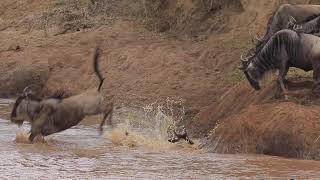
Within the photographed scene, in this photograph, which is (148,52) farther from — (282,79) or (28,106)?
(282,79)

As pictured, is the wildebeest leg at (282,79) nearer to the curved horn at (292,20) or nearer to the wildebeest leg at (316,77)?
the wildebeest leg at (316,77)

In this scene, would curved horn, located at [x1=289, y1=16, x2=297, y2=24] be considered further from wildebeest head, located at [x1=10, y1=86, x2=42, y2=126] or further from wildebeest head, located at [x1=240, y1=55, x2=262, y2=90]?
wildebeest head, located at [x1=10, y1=86, x2=42, y2=126]

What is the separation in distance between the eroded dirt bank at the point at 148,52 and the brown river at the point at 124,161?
41.5 inches

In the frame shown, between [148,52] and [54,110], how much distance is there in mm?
6187

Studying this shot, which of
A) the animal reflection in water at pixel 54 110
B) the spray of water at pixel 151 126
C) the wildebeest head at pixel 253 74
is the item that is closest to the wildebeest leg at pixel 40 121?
the animal reflection in water at pixel 54 110

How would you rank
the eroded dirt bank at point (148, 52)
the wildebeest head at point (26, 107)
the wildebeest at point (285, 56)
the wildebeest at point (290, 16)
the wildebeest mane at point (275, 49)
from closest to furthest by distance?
the wildebeest at point (285, 56) → the wildebeest mane at point (275, 49) → the wildebeest head at point (26, 107) → the wildebeest at point (290, 16) → the eroded dirt bank at point (148, 52)

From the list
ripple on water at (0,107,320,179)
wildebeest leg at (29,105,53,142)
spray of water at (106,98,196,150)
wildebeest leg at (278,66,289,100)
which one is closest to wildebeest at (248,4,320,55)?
wildebeest leg at (278,66,289,100)

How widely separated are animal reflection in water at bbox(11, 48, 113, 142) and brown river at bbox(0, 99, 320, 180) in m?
0.22

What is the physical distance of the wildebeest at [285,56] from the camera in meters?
11.1

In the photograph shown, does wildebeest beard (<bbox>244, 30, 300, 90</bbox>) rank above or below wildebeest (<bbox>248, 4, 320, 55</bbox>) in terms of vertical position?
below

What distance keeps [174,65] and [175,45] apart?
121 cm

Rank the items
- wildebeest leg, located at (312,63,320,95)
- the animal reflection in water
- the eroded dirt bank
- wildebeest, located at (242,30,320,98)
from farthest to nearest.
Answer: the eroded dirt bank, the animal reflection in water, wildebeest, located at (242,30,320,98), wildebeest leg, located at (312,63,320,95)

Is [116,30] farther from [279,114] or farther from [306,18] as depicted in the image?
[279,114]

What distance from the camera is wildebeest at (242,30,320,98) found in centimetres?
1106
